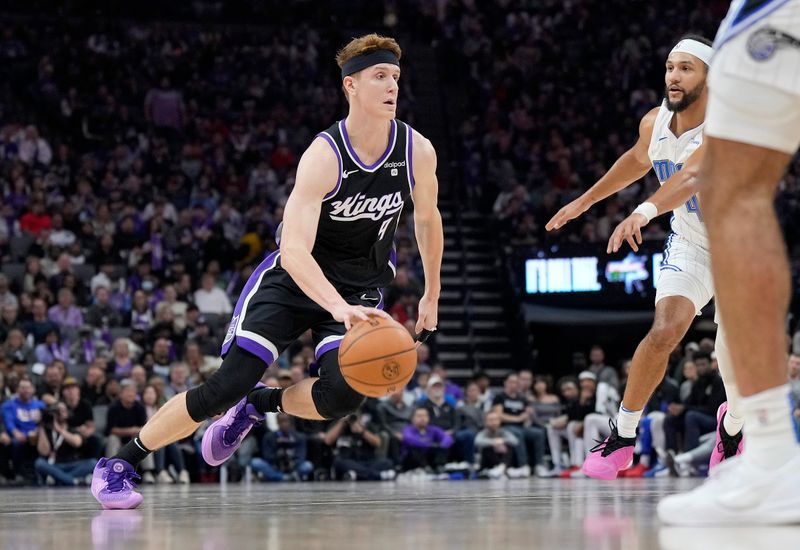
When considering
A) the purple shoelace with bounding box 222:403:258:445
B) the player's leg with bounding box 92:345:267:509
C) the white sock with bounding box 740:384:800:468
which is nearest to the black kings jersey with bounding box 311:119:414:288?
the player's leg with bounding box 92:345:267:509

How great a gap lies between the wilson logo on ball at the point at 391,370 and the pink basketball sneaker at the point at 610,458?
1.75 m

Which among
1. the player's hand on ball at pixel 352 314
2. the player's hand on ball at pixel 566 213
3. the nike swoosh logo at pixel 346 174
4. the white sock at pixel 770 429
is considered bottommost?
the white sock at pixel 770 429

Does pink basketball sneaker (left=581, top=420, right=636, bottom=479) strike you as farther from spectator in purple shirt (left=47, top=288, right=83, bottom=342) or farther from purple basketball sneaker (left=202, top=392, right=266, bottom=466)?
spectator in purple shirt (left=47, top=288, right=83, bottom=342)

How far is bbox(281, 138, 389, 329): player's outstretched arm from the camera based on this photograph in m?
4.68

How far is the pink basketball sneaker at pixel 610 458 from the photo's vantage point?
6113mm

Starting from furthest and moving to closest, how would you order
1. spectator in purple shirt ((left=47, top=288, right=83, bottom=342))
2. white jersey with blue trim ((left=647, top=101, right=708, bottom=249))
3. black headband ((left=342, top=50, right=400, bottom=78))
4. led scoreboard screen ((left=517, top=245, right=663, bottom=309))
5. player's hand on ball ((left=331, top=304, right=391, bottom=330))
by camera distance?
led scoreboard screen ((left=517, top=245, right=663, bottom=309))
spectator in purple shirt ((left=47, top=288, right=83, bottom=342))
white jersey with blue trim ((left=647, top=101, right=708, bottom=249))
black headband ((left=342, top=50, right=400, bottom=78))
player's hand on ball ((left=331, top=304, right=391, bottom=330))

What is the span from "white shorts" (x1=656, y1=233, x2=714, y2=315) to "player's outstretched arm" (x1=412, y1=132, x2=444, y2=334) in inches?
44.6

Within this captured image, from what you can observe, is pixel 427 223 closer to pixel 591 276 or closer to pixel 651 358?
pixel 651 358

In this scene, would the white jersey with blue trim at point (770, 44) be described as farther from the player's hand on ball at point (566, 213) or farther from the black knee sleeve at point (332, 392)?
the player's hand on ball at point (566, 213)

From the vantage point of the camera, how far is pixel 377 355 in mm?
4680

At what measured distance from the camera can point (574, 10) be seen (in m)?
22.8

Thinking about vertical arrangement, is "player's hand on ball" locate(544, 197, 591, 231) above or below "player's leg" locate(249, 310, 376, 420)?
above

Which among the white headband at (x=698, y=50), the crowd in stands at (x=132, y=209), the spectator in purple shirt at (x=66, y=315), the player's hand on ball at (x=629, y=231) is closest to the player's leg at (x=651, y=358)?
the player's hand on ball at (x=629, y=231)

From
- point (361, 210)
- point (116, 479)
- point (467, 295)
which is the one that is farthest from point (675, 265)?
point (467, 295)
